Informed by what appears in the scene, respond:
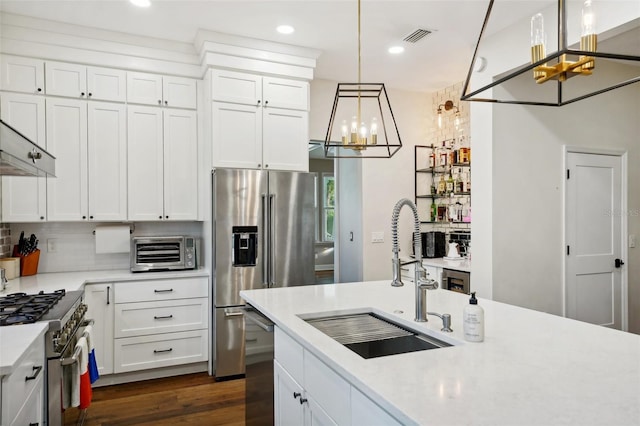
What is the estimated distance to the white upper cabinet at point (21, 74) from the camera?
11.0 ft

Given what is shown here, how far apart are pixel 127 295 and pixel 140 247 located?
1.42 ft

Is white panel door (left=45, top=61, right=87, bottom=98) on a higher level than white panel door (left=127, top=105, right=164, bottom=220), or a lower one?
higher

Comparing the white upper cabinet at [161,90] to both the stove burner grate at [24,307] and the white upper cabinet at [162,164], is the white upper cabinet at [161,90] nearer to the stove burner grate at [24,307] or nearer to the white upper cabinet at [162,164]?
the white upper cabinet at [162,164]

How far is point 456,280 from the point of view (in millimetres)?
3980

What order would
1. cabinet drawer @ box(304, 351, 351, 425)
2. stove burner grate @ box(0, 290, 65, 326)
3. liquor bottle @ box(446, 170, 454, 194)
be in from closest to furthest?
cabinet drawer @ box(304, 351, 351, 425) → stove burner grate @ box(0, 290, 65, 326) → liquor bottle @ box(446, 170, 454, 194)

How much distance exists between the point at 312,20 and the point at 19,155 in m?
2.36

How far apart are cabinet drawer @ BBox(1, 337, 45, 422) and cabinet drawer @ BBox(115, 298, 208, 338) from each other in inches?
60.6

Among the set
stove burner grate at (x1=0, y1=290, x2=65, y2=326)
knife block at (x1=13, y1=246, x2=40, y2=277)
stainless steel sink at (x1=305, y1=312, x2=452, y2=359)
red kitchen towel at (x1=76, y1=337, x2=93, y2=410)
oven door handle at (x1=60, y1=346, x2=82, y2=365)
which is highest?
knife block at (x1=13, y1=246, x2=40, y2=277)

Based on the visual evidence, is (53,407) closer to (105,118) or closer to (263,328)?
(263,328)

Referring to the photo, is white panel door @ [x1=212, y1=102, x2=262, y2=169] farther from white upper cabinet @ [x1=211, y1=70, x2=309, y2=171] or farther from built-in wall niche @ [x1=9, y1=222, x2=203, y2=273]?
built-in wall niche @ [x1=9, y1=222, x2=203, y2=273]

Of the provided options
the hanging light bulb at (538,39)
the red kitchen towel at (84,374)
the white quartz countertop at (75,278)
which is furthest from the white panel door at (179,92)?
the hanging light bulb at (538,39)

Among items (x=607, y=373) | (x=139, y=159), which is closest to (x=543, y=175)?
(x=607, y=373)

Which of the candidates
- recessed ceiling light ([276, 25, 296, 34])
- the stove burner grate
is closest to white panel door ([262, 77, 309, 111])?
recessed ceiling light ([276, 25, 296, 34])

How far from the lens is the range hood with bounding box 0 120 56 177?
1.70 m
